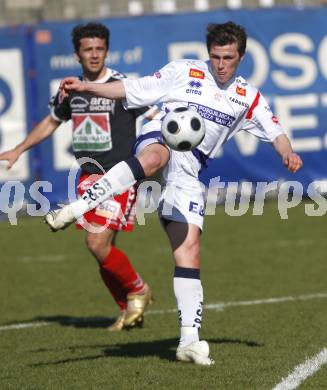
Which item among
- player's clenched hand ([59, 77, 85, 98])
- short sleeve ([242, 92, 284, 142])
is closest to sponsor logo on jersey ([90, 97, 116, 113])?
short sleeve ([242, 92, 284, 142])

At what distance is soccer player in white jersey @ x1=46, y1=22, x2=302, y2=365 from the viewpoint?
722 cm

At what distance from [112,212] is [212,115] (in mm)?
1745

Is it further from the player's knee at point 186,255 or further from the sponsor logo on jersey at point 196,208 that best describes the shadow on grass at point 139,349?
the sponsor logo on jersey at point 196,208

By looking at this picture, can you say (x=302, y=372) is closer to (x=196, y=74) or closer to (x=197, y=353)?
(x=197, y=353)

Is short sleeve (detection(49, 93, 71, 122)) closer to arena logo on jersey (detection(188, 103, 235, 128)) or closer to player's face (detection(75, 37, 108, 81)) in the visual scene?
player's face (detection(75, 37, 108, 81))

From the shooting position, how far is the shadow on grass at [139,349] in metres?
7.53

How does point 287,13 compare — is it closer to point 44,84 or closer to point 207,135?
point 44,84

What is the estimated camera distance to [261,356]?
24.2 feet

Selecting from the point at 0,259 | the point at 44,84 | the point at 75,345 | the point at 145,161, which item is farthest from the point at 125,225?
the point at 44,84

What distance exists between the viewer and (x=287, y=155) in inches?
290

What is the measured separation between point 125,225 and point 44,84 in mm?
7721

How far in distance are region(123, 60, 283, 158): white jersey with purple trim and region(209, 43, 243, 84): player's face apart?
149mm

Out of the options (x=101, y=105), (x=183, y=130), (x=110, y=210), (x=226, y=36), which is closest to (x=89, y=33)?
(x=101, y=105)

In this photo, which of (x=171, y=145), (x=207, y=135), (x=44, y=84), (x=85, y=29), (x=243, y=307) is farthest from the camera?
(x=44, y=84)
